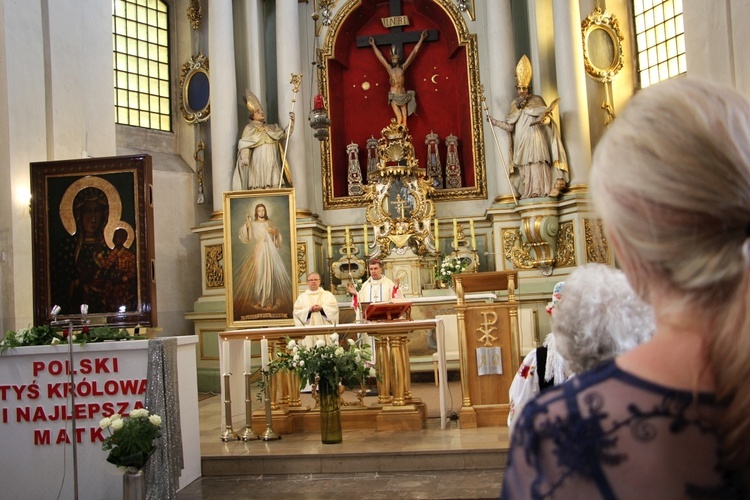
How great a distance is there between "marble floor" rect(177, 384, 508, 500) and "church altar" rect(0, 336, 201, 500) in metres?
0.87

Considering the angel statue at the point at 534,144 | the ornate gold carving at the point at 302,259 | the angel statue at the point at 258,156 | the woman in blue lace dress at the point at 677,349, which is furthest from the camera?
the ornate gold carving at the point at 302,259

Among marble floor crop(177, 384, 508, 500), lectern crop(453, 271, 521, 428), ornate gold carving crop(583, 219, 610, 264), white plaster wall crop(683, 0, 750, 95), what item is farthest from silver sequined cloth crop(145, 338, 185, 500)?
ornate gold carving crop(583, 219, 610, 264)

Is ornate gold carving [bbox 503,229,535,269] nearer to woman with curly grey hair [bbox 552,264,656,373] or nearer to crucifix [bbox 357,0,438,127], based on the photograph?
crucifix [bbox 357,0,438,127]

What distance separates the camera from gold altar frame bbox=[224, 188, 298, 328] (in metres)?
11.0

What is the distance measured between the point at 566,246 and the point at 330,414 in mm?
5858

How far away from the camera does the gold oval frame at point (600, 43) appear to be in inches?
530

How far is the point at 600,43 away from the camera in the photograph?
13.6 m

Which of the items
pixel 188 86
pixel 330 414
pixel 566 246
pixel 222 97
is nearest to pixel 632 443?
pixel 330 414

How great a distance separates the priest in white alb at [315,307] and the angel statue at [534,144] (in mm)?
4065

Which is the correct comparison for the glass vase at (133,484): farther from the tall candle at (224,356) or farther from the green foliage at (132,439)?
the tall candle at (224,356)

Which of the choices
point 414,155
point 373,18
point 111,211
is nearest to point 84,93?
point 111,211

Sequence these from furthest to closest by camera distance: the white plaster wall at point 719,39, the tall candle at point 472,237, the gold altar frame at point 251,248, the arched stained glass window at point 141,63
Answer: the arched stained glass window at point 141,63, the tall candle at point 472,237, the gold altar frame at point 251,248, the white plaster wall at point 719,39

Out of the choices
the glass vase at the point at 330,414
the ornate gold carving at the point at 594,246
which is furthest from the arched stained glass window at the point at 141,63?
the glass vase at the point at 330,414

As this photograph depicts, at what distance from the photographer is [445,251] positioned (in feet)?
45.3
